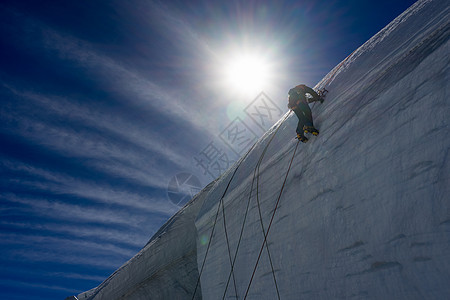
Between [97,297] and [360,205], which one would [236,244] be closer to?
[360,205]

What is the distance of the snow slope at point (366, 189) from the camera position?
3.05 m

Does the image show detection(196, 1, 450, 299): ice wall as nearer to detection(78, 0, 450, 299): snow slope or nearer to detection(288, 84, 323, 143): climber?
detection(78, 0, 450, 299): snow slope

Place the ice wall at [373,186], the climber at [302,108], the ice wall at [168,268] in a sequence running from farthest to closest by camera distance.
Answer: the ice wall at [168,268] → the climber at [302,108] → the ice wall at [373,186]

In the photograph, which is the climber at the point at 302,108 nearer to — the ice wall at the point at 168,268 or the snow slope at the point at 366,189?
the snow slope at the point at 366,189

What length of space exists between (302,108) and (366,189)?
6.90 ft

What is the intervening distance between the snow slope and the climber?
0.18 meters

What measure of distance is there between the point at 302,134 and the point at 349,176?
138 cm

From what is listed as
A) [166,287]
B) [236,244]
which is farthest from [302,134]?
[166,287]

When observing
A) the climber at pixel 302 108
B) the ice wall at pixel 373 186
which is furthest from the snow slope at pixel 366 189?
the climber at pixel 302 108

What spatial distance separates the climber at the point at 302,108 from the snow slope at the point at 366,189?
0.60 ft

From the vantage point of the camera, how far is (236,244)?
6762mm

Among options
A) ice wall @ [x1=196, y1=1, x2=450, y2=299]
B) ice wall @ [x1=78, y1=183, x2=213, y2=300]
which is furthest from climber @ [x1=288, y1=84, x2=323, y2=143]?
ice wall @ [x1=78, y1=183, x2=213, y2=300]

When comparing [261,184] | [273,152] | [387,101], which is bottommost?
[387,101]

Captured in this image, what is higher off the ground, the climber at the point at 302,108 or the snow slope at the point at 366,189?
the climber at the point at 302,108
